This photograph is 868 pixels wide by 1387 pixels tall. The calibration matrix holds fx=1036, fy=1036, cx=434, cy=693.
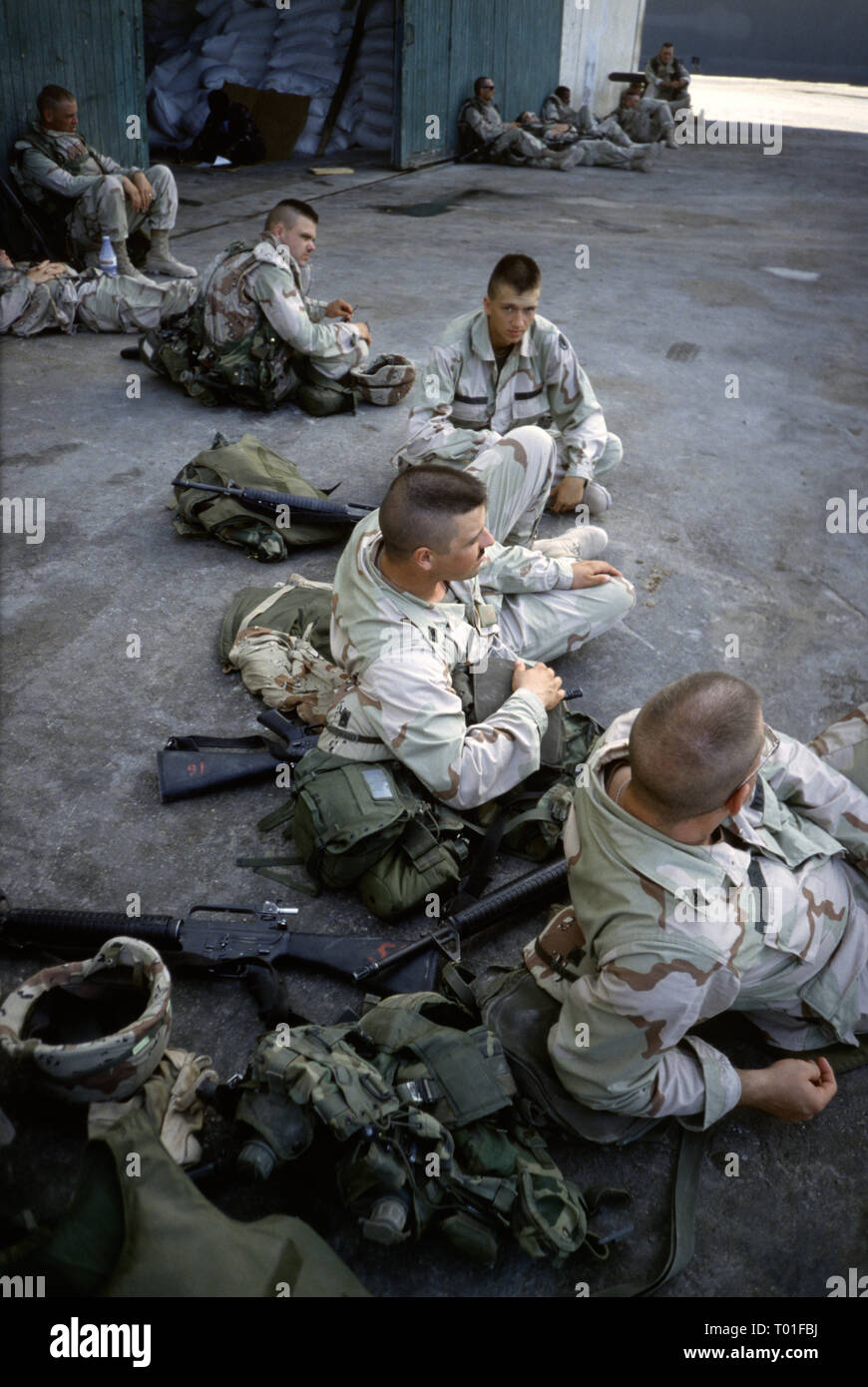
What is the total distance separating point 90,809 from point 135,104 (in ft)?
26.7

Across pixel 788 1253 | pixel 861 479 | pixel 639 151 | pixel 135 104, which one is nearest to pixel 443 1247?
pixel 788 1253

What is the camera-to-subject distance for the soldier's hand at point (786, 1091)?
2.18m

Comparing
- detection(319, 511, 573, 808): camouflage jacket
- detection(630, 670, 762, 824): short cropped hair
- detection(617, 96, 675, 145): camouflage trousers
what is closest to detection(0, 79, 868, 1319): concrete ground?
detection(319, 511, 573, 808): camouflage jacket

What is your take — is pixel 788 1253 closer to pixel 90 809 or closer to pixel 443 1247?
pixel 443 1247

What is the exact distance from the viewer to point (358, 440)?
216 inches

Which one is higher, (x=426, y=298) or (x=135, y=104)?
(x=135, y=104)

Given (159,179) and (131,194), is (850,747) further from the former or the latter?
(159,179)

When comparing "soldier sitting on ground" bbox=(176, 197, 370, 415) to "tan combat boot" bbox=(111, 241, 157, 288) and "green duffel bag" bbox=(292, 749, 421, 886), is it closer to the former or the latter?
"tan combat boot" bbox=(111, 241, 157, 288)

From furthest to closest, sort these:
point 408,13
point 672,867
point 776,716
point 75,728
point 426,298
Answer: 1. point 408,13
2. point 426,298
3. point 776,716
4. point 75,728
5. point 672,867

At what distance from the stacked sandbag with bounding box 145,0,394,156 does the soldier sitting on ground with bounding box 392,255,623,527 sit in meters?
10.8

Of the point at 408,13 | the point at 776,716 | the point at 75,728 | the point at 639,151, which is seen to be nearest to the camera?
the point at 75,728

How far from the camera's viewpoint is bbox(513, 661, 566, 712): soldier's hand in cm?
304

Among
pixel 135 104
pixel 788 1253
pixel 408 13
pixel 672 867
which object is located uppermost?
pixel 408 13

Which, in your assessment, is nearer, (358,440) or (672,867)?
(672,867)
